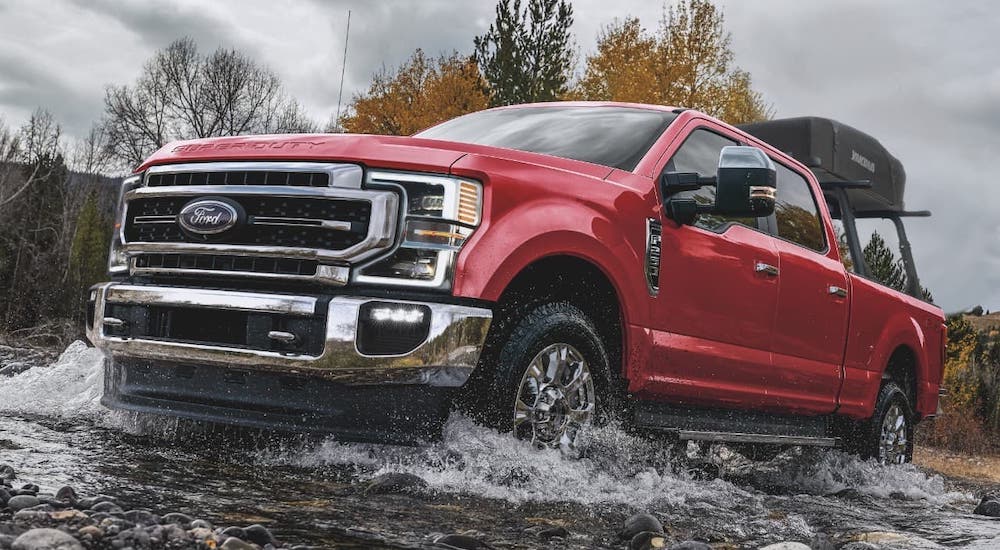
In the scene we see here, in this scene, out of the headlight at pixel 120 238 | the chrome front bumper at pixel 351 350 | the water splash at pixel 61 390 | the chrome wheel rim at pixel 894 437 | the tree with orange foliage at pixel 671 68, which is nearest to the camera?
the chrome front bumper at pixel 351 350

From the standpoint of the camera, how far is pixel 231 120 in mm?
48781

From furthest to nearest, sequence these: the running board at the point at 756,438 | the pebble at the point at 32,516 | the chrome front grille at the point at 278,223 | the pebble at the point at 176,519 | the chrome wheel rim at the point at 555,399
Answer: the running board at the point at 756,438
the chrome wheel rim at the point at 555,399
the chrome front grille at the point at 278,223
the pebble at the point at 176,519
the pebble at the point at 32,516

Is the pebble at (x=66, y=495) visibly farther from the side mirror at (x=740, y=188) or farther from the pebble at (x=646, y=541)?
the side mirror at (x=740, y=188)

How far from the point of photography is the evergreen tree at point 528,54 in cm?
3011

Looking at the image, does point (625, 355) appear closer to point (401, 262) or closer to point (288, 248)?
point (401, 262)

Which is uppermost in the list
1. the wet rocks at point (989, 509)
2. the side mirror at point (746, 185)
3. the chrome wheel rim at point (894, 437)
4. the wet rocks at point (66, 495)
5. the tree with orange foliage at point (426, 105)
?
the tree with orange foliage at point (426, 105)

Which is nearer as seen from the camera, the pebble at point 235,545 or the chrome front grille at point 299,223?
the pebble at point 235,545

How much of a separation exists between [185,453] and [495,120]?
235 centimetres

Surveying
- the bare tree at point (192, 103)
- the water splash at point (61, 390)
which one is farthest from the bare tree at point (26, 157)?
the water splash at point (61, 390)

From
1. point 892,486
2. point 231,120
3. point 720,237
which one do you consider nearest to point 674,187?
point 720,237

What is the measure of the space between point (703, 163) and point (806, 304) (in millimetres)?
1069

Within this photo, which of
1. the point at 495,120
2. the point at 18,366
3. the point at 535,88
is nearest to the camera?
the point at 495,120

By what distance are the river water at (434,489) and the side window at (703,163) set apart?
1084mm

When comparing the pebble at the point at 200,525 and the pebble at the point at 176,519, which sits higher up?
the pebble at the point at 200,525
